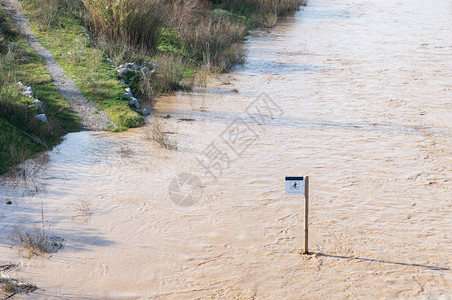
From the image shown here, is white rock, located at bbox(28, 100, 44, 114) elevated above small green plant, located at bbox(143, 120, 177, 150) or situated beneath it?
elevated above

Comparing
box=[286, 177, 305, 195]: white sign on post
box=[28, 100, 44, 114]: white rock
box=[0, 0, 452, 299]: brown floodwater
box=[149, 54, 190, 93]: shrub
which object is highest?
box=[286, 177, 305, 195]: white sign on post

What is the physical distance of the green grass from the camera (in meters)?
10.3

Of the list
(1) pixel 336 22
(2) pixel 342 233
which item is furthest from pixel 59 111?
(1) pixel 336 22

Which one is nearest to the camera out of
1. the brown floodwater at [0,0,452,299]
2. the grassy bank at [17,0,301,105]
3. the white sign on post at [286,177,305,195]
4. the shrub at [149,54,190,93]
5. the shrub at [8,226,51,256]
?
the white sign on post at [286,177,305,195]

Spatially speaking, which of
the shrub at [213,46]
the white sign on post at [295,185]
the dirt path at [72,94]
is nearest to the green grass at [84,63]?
the dirt path at [72,94]

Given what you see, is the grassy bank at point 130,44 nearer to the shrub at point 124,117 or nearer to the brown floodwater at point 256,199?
the shrub at point 124,117

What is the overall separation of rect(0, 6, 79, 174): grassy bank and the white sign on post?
4715 millimetres

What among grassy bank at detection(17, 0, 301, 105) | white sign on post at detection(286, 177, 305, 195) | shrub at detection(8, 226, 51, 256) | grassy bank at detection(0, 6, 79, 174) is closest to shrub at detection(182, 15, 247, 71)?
grassy bank at detection(17, 0, 301, 105)

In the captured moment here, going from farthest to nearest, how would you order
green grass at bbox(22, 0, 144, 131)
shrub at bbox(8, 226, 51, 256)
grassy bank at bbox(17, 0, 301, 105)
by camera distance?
grassy bank at bbox(17, 0, 301, 105)
green grass at bbox(22, 0, 144, 131)
shrub at bbox(8, 226, 51, 256)

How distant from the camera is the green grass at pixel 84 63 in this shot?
10.3 m

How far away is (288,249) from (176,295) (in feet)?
5.14

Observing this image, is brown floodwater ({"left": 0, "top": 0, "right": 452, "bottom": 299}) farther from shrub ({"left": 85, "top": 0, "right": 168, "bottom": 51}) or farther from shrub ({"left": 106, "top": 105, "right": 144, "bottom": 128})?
shrub ({"left": 85, "top": 0, "right": 168, "bottom": 51})

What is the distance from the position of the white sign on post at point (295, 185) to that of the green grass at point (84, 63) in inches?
205

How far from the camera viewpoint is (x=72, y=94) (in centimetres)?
1065
